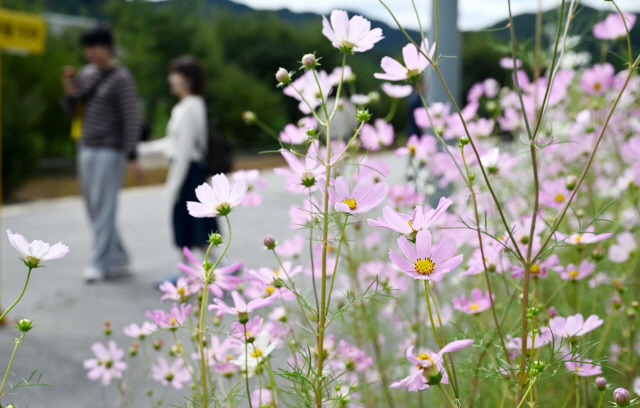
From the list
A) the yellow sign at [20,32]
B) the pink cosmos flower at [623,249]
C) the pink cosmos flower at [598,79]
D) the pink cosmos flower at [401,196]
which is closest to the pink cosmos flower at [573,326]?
the pink cosmos flower at [623,249]

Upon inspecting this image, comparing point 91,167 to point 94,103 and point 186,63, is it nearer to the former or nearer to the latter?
point 94,103

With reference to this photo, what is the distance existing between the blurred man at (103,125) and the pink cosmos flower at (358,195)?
3497mm

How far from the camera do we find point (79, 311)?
3816mm

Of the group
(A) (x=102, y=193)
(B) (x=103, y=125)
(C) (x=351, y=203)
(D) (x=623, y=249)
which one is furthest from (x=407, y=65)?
(A) (x=102, y=193)

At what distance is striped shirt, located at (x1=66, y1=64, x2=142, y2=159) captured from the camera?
423cm

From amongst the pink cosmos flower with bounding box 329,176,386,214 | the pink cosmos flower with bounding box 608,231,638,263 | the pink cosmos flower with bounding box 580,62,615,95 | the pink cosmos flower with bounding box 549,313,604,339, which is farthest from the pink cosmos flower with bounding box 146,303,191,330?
the pink cosmos flower with bounding box 580,62,615,95

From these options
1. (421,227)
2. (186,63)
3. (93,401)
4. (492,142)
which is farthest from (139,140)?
(421,227)

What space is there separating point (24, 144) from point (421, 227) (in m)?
9.38

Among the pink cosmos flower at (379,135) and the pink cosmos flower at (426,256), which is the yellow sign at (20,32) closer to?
the pink cosmos flower at (379,135)

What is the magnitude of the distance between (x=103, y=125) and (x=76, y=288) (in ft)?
3.37

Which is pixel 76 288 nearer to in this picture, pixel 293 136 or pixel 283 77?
pixel 293 136

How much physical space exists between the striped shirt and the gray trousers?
0.22ft

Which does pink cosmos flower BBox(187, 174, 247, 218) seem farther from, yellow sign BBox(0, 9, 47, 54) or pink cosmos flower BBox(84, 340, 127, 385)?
yellow sign BBox(0, 9, 47, 54)

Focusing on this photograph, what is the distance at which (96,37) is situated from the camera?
4.18m
